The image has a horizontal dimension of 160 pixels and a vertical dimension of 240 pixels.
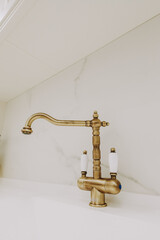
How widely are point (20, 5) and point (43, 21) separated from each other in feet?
0.32

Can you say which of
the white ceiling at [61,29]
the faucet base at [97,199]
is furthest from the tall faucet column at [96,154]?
the white ceiling at [61,29]

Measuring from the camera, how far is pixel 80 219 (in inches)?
19.8

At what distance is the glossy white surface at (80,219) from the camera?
420mm

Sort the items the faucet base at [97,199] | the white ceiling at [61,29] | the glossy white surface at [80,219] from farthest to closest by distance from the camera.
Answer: the white ceiling at [61,29]
the faucet base at [97,199]
the glossy white surface at [80,219]

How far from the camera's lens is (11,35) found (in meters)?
0.78

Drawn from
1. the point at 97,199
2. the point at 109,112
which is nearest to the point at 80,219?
the point at 97,199

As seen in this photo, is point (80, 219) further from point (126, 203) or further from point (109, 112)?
point (109, 112)

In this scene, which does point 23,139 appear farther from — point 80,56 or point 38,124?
point 80,56

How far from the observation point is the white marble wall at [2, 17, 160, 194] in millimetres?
575

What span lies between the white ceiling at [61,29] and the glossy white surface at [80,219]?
2.12 feet

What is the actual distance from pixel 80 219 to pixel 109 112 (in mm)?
389

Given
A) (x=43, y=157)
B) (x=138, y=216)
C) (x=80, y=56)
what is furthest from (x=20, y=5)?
(x=138, y=216)

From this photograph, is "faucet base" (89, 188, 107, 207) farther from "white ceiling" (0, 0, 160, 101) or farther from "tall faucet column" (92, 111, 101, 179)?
"white ceiling" (0, 0, 160, 101)

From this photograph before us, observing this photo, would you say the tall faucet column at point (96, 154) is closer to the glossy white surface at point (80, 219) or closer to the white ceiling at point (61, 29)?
the glossy white surface at point (80, 219)
